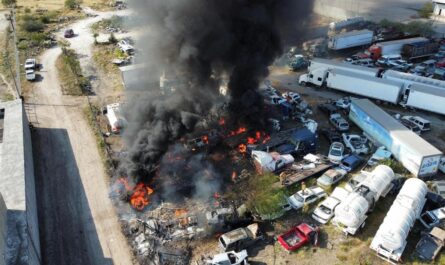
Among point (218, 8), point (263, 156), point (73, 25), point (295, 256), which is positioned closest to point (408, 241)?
point (295, 256)

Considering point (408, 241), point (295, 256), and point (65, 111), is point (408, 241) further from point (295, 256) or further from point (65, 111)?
point (65, 111)

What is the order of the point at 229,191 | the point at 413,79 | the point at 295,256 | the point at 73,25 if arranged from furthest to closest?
the point at 73,25 → the point at 413,79 → the point at 229,191 → the point at 295,256

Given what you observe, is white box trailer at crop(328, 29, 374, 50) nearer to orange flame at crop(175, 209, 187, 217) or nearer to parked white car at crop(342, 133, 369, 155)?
parked white car at crop(342, 133, 369, 155)

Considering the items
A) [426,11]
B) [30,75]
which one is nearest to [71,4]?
[30,75]

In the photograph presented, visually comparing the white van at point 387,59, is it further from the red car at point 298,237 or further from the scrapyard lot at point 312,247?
the red car at point 298,237

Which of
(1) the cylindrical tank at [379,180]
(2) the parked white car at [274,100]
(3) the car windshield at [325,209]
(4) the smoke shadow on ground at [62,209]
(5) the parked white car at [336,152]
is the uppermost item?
(1) the cylindrical tank at [379,180]

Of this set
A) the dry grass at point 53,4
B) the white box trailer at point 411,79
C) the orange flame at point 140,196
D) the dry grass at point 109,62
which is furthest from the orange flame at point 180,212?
the dry grass at point 53,4

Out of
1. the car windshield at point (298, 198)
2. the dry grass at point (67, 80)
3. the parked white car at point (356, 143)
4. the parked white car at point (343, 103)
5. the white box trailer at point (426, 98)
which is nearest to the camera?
the car windshield at point (298, 198)
